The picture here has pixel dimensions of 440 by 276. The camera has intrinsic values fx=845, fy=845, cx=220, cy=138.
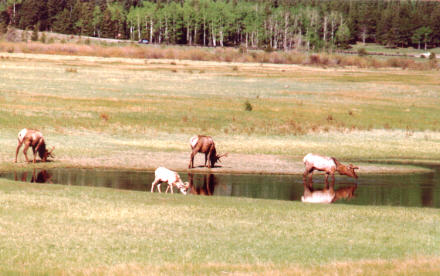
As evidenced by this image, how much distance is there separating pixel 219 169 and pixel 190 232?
54.8 feet

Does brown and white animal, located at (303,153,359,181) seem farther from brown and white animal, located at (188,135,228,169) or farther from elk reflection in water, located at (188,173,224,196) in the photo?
brown and white animal, located at (188,135,228,169)

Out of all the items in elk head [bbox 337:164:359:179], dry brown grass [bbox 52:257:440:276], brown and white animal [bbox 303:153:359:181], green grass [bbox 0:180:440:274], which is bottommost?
elk head [bbox 337:164:359:179]

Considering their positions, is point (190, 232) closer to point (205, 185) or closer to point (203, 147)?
point (205, 185)

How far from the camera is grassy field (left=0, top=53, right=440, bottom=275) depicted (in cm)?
1914

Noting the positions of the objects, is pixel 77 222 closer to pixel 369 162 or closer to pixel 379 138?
pixel 369 162

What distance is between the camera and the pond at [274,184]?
32.0 metres

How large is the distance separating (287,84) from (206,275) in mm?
74300

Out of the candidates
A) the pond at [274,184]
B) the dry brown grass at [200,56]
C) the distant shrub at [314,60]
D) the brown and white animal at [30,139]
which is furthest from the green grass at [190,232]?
the distant shrub at [314,60]

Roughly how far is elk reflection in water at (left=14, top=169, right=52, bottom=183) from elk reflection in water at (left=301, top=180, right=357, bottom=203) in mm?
10262

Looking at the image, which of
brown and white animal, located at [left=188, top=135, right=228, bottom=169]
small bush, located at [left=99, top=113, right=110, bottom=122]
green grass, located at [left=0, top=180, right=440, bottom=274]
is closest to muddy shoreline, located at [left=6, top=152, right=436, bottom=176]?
brown and white animal, located at [left=188, top=135, right=228, bottom=169]

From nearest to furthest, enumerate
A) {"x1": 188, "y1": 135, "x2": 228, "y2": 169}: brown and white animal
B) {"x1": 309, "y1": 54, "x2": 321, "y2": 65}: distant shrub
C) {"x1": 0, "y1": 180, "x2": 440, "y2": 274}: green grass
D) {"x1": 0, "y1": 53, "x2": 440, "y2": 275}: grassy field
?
{"x1": 0, "y1": 180, "x2": 440, "y2": 274}: green grass < {"x1": 0, "y1": 53, "x2": 440, "y2": 275}: grassy field < {"x1": 188, "y1": 135, "x2": 228, "y2": 169}: brown and white animal < {"x1": 309, "y1": 54, "x2": 321, "y2": 65}: distant shrub

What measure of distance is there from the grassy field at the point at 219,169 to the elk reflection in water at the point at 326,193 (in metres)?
3.42

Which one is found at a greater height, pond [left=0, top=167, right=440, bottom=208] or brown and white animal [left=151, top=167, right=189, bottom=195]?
brown and white animal [left=151, top=167, right=189, bottom=195]

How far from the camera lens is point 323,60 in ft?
536
